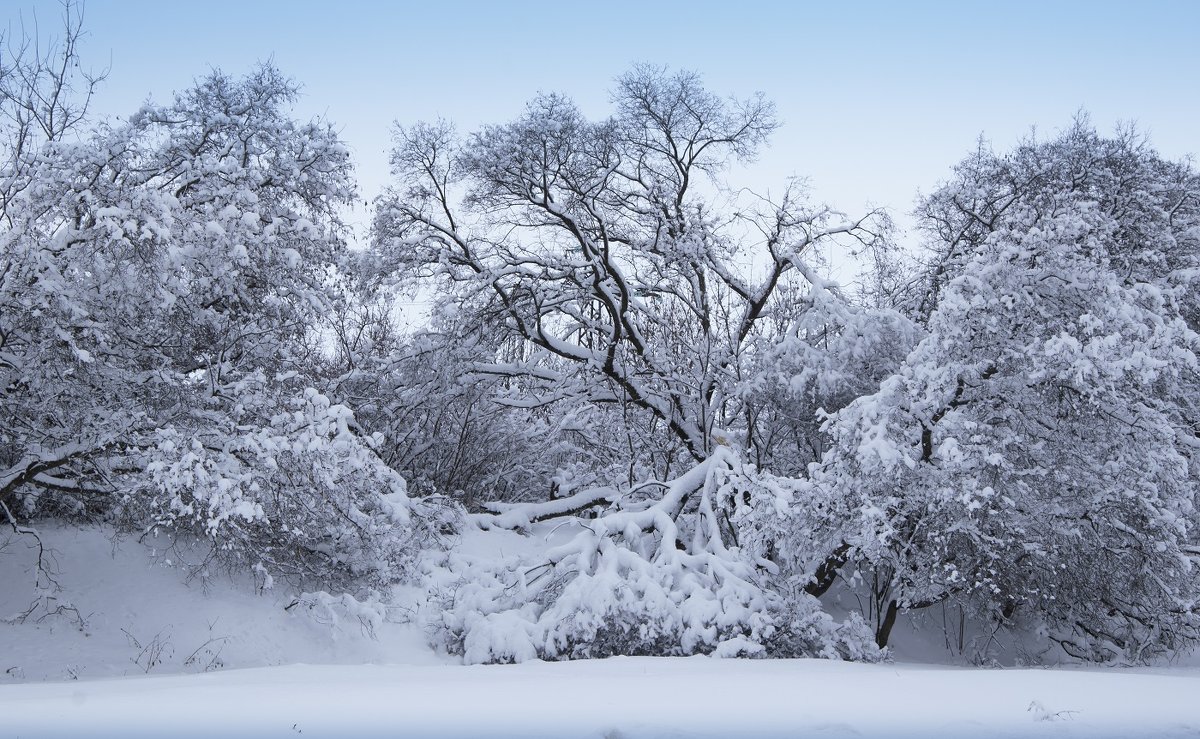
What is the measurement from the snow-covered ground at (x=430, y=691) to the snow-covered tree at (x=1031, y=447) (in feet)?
5.09

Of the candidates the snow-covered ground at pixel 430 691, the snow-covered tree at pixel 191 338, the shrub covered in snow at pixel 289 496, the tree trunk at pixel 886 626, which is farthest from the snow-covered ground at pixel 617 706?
the tree trunk at pixel 886 626

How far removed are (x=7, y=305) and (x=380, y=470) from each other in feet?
13.6

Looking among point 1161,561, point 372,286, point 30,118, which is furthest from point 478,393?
point 1161,561

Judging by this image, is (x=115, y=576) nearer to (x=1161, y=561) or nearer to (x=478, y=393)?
(x=478, y=393)

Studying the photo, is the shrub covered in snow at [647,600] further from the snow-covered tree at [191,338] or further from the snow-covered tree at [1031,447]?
the snow-covered tree at [191,338]

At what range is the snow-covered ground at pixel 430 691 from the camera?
4488 millimetres

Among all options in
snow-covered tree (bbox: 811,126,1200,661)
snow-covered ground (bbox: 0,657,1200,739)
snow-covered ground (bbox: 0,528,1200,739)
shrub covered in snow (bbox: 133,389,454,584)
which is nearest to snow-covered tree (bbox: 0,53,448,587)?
shrub covered in snow (bbox: 133,389,454,584)

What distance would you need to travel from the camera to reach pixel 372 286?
14039mm

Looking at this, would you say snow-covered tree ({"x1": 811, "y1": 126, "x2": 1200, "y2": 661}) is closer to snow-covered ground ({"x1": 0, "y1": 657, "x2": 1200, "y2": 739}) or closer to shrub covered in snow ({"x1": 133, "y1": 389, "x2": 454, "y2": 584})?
snow-covered ground ({"x1": 0, "y1": 657, "x2": 1200, "y2": 739})

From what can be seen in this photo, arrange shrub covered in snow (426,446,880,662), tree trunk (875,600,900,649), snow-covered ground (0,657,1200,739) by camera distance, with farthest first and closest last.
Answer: tree trunk (875,600,900,649) → shrub covered in snow (426,446,880,662) → snow-covered ground (0,657,1200,739)

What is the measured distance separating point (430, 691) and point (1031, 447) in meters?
6.71

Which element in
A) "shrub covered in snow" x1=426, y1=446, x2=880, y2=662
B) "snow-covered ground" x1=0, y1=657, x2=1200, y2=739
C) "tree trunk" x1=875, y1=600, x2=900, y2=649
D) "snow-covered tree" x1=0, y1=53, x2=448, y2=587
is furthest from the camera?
"tree trunk" x1=875, y1=600, x2=900, y2=649

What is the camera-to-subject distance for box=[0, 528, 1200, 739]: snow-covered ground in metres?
4.49

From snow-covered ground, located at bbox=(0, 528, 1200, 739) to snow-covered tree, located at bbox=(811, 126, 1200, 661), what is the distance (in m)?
1.55
